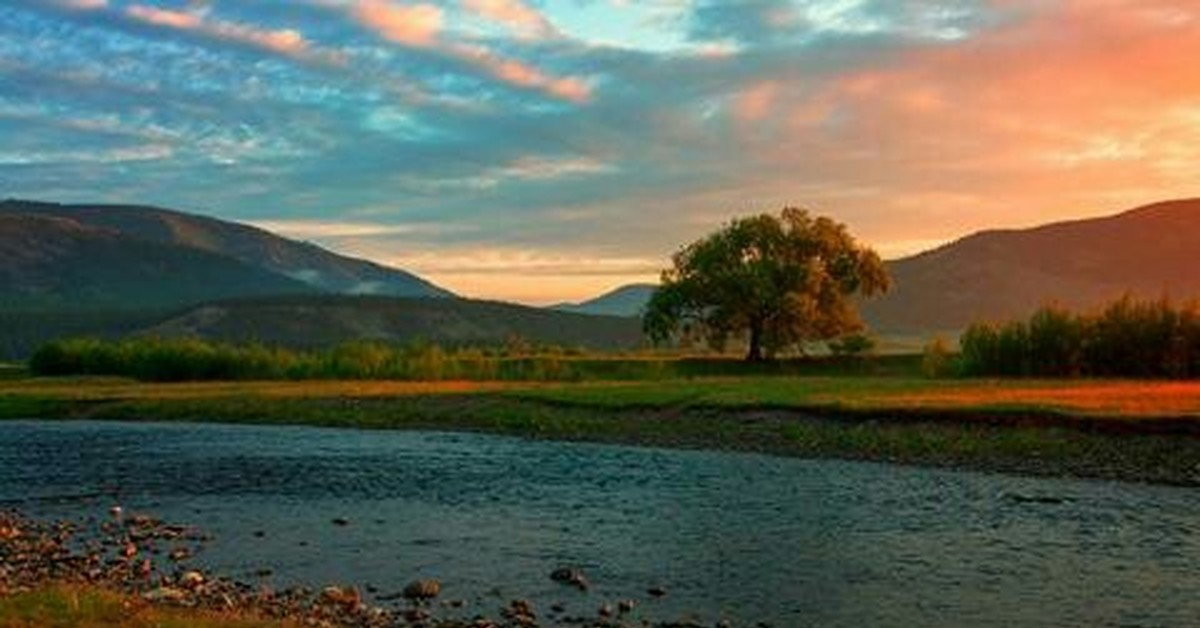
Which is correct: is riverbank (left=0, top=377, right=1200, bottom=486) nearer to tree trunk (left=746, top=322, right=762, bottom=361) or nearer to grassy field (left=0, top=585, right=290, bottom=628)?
tree trunk (left=746, top=322, right=762, bottom=361)

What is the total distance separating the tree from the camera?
101 m

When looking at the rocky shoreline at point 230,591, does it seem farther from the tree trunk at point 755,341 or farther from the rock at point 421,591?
the tree trunk at point 755,341

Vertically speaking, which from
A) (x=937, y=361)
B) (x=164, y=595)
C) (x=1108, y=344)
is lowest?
(x=164, y=595)

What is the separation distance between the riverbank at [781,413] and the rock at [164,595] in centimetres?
3150

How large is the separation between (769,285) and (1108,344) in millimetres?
29346

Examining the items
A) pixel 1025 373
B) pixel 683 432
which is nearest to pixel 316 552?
pixel 683 432

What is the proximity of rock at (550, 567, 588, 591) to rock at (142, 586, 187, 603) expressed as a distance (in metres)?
7.45

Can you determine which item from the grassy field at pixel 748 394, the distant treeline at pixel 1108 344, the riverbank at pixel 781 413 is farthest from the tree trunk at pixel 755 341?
the distant treeline at pixel 1108 344

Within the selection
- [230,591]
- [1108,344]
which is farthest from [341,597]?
[1108,344]

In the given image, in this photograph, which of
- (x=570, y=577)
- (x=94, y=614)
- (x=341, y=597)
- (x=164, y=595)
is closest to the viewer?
(x=94, y=614)

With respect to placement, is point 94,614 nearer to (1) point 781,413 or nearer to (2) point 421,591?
(2) point 421,591

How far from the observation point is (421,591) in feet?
77.0

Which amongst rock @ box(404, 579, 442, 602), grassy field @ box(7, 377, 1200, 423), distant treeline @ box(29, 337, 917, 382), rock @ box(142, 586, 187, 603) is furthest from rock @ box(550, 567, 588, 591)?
distant treeline @ box(29, 337, 917, 382)

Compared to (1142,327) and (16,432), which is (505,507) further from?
(1142,327)
